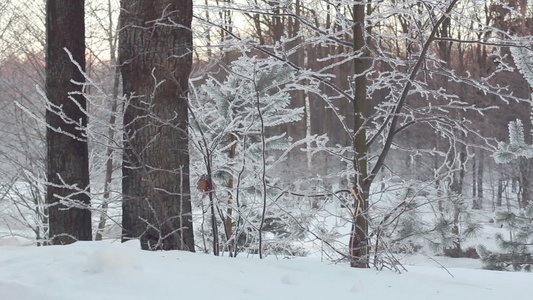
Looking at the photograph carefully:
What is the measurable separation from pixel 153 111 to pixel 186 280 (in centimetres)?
169

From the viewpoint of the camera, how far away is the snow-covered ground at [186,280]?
2377 millimetres

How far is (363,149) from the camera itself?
4.26m

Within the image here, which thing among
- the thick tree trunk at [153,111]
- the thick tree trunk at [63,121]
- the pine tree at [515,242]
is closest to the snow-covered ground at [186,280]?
the thick tree trunk at [153,111]

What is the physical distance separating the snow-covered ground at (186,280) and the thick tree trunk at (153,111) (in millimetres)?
678

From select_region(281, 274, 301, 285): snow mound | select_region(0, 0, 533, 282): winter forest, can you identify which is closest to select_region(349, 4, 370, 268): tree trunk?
select_region(0, 0, 533, 282): winter forest

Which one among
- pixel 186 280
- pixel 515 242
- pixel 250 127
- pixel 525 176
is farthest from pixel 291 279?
pixel 525 176

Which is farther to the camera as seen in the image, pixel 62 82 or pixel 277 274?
pixel 62 82

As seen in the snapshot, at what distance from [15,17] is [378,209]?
8590 mm

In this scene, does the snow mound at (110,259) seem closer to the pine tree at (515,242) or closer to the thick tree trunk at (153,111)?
the thick tree trunk at (153,111)

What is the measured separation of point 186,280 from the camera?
257cm

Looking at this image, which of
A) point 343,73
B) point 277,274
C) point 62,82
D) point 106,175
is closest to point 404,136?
point 343,73

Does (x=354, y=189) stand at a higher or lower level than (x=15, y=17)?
lower

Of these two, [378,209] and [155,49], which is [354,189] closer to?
[378,209]

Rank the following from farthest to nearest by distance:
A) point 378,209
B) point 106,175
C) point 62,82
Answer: point 106,175
point 62,82
point 378,209
